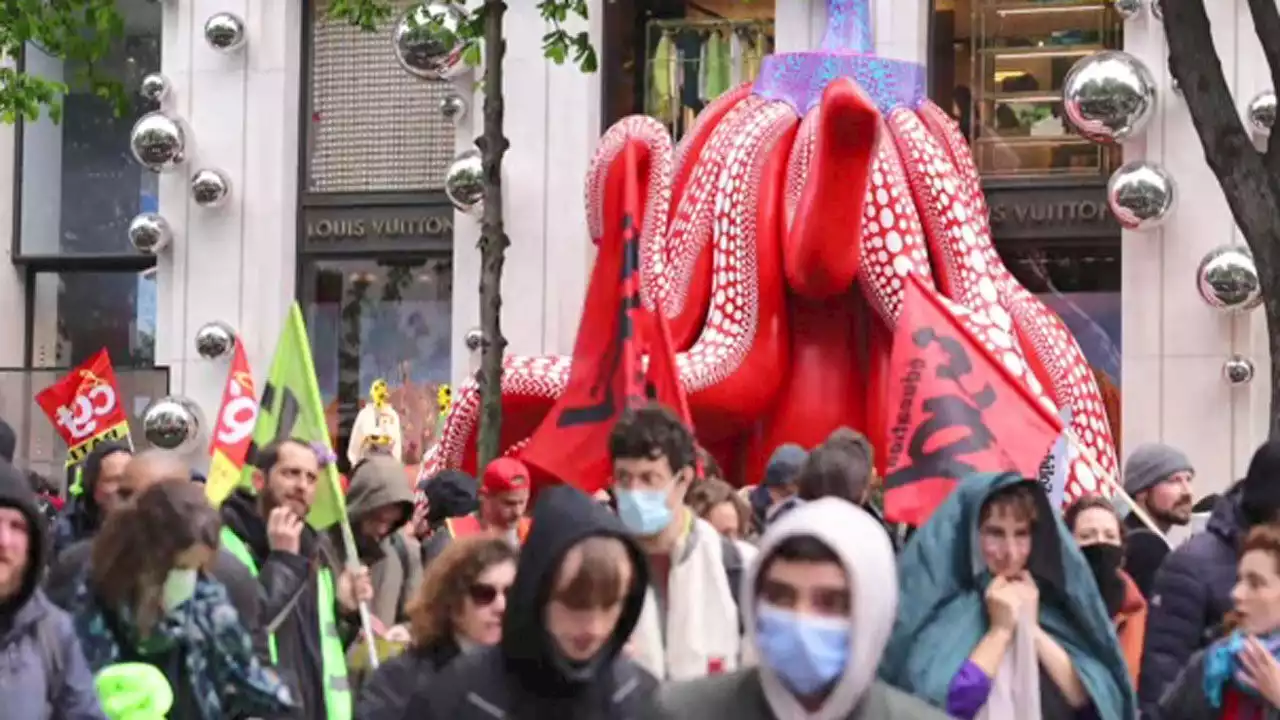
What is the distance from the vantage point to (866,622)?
5.09 m

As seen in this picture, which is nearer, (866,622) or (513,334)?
(866,622)

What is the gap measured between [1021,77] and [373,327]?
17.9 ft

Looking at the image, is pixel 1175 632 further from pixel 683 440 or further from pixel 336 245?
pixel 336 245

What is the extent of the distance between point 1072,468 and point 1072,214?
264 inches

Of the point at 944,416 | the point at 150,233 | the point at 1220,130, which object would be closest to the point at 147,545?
the point at 944,416

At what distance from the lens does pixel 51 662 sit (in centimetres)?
711

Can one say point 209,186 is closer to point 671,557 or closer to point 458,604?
point 671,557

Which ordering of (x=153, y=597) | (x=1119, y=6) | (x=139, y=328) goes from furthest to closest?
(x=139, y=328)
(x=1119, y=6)
(x=153, y=597)

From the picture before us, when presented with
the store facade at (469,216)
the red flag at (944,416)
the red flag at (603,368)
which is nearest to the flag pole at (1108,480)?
the red flag at (944,416)

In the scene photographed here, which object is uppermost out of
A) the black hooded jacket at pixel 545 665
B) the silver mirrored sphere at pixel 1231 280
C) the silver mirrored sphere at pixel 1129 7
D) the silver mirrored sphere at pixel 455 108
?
the silver mirrored sphere at pixel 1129 7

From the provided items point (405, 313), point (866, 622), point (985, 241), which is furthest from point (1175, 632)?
point (405, 313)

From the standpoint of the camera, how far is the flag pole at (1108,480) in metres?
11.9

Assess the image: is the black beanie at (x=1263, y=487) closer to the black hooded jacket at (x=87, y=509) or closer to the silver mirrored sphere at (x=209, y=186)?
the black hooded jacket at (x=87, y=509)

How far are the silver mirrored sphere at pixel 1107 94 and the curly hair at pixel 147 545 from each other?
1237cm
